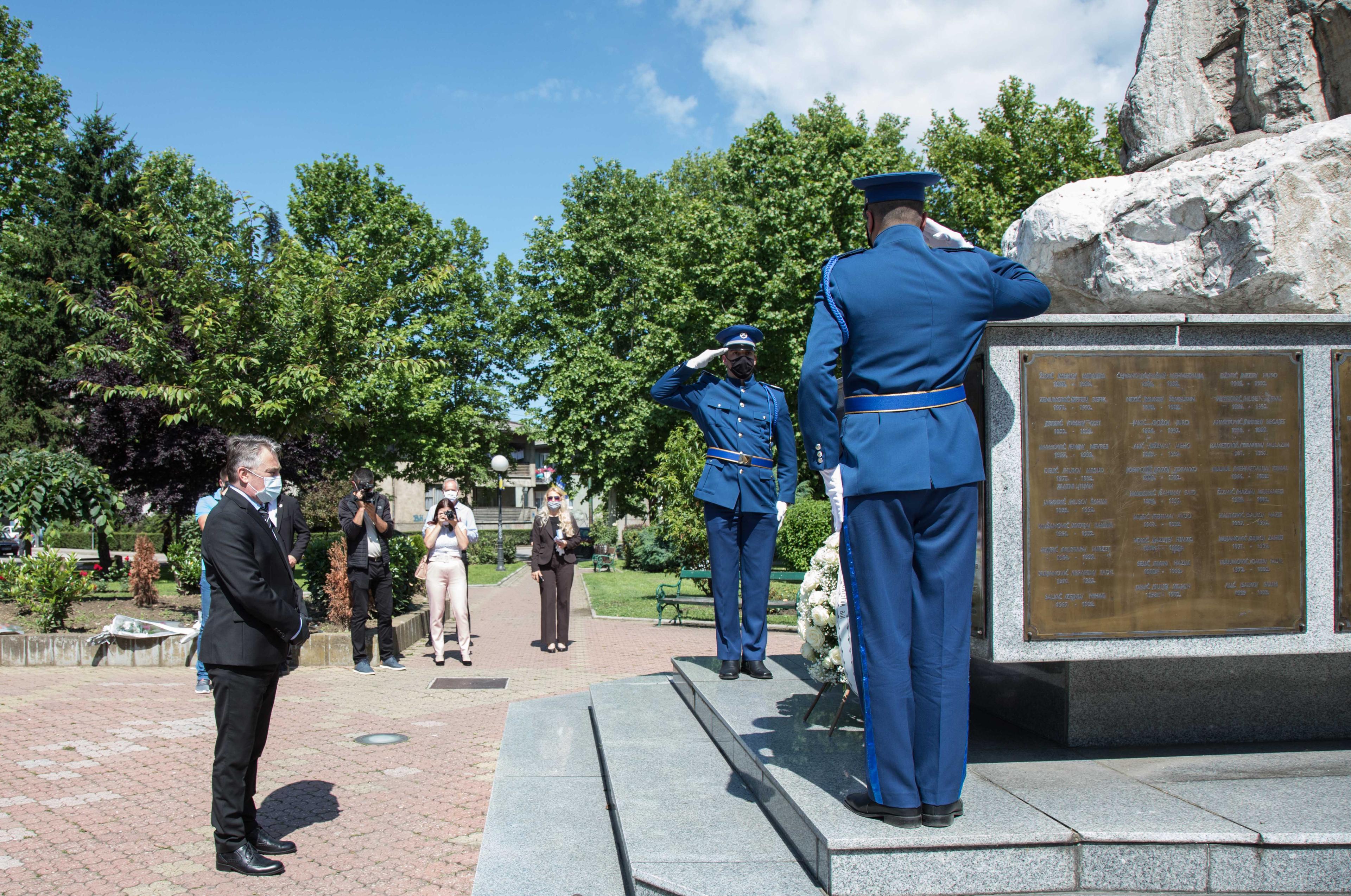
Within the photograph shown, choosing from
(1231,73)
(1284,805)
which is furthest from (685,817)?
(1231,73)

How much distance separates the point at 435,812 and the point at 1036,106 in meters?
32.4

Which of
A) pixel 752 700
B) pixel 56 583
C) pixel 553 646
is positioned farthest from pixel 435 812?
pixel 56 583

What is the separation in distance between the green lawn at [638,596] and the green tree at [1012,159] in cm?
1389

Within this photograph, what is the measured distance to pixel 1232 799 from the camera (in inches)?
136

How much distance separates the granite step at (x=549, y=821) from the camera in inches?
157

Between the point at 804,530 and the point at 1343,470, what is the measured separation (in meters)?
16.3

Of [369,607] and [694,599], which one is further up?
[369,607]

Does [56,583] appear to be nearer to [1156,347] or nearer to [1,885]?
[1,885]

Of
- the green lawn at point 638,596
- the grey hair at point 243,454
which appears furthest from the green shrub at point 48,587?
Result: the grey hair at point 243,454

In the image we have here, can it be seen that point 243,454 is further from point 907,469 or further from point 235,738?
point 907,469

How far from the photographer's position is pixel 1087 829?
3.16 metres

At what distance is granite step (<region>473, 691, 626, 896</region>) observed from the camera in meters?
3.99

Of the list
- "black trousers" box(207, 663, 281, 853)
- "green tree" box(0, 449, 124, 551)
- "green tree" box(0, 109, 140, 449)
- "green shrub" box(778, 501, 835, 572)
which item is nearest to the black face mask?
"black trousers" box(207, 663, 281, 853)

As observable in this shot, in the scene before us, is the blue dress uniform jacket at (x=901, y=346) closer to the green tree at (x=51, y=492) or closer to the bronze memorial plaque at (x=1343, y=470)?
the bronze memorial plaque at (x=1343, y=470)
